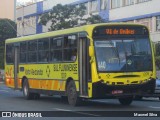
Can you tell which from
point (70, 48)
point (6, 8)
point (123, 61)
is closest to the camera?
point (123, 61)

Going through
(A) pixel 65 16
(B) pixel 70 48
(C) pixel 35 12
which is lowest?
(B) pixel 70 48

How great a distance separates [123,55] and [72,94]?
9.01 feet

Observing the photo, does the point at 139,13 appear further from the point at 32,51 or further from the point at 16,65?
Answer: the point at 32,51

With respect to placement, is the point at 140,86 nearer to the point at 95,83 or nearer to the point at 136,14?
the point at 95,83

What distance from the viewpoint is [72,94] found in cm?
2034

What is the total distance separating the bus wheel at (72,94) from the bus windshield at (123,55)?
1.89 m

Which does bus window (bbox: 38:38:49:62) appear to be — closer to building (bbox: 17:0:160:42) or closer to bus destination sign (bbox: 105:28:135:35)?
bus destination sign (bbox: 105:28:135:35)

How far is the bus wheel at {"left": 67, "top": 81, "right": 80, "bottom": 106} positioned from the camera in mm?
20078

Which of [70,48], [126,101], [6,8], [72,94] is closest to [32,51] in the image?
[70,48]

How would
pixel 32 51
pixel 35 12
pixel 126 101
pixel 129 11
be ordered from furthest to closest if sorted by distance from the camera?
pixel 35 12
pixel 129 11
pixel 32 51
pixel 126 101

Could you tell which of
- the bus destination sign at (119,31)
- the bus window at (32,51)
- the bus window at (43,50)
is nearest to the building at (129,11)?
the bus window at (32,51)

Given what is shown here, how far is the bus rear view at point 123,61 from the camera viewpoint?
734 inches

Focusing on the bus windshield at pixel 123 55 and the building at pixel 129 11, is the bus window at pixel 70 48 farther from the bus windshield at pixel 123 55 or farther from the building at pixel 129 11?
the building at pixel 129 11

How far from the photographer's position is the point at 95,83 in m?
18.6
